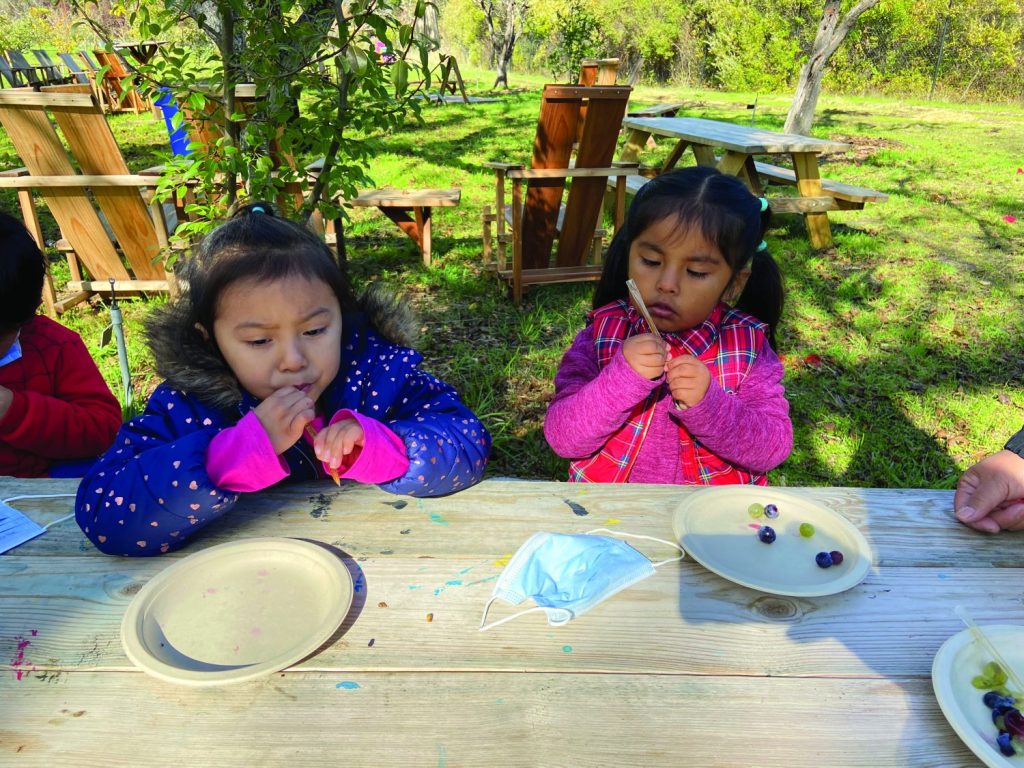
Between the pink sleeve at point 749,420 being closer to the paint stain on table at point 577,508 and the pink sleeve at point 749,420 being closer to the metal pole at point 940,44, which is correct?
the paint stain on table at point 577,508

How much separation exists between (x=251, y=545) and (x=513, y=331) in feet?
11.2

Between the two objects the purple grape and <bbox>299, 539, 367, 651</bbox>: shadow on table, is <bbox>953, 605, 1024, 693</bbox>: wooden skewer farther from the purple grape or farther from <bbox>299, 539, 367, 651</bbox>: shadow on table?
<bbox>299, 539, 367, 651</bbox>: shadow on table

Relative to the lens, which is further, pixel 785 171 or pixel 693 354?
pixel 785 171

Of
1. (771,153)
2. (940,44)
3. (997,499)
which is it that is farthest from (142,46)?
(940,44)

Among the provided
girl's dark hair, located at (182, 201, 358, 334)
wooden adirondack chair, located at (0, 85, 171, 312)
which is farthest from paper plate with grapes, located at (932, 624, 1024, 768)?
wooden adirondack chair, located at (0, 85, 171, 312)

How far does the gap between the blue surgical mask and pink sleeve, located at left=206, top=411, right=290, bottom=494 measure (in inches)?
18.5

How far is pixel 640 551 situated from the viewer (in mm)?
1244

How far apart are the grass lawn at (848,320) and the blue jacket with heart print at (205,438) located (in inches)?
30.8

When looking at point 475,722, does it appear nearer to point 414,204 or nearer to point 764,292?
point 764,292

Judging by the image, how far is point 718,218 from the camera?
1.71 metres

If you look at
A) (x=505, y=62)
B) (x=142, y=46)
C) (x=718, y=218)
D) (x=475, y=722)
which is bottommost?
(x=505, y=62)

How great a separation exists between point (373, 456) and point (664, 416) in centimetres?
92

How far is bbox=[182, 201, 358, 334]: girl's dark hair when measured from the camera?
1383mm

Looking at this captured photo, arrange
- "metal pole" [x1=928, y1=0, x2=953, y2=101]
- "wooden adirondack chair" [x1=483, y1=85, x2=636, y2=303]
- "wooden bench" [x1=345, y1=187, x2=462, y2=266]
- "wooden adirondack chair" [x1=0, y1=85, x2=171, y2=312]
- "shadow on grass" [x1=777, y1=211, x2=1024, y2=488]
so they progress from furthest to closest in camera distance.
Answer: "metal pole" [x1=928, y1=0, x2=953, y2=101] < "wooden bench" [x1=345, y1=187, x2=462, y2=266] < "wooden adirondack chair" [x1=483, y1=85, x2=636, y2=303] < "wooden adirondack chair" [x1=0, y1=85, x2=171, y2=312] < "shadow on grass" [x1=777, y1=211, x2=1024, y2=488]
